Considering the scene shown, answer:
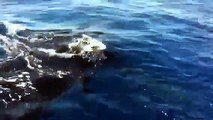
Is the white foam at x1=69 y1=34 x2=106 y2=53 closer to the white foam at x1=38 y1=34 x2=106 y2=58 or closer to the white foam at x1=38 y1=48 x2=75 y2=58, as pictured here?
the white foam at x1=38 y1=34 x2=106 y2=58

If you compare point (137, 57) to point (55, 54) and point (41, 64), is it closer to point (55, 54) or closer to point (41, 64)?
point (55, 54)

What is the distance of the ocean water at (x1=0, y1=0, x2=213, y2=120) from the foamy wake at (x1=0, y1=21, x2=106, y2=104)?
358 mm

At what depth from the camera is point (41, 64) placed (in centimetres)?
919

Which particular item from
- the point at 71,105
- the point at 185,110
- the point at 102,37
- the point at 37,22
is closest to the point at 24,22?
the point at 37,22

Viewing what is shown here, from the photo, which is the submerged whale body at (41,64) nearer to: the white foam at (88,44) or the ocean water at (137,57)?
the white foam at (88,44)

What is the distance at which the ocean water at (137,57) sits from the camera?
7789 millimetres

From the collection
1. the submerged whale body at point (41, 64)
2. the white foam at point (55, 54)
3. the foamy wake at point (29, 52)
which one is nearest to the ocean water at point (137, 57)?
the submerged whale body at point (41, 64)

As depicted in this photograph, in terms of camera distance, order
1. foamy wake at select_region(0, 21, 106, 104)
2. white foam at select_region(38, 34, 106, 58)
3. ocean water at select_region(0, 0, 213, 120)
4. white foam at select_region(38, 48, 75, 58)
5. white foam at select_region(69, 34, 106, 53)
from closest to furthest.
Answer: ocean water at select_region(0, 0, 213, 120), foamy wake at select_region(0, 21, 106, 104), white foam at select_region(38, 48, 75, 58), white foam at select_region(38, 34, 106, 58), white foam at select_region(69, 34, 106, 53)

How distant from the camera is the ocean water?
7.79m

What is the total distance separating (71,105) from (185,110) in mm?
2326

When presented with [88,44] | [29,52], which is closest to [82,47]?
[88,44]

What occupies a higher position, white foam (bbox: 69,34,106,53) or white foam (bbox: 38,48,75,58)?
white foam (bbox: 69,34,106,53)

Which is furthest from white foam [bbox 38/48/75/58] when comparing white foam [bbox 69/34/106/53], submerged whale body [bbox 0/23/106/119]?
white foam [bbox 69/34/106/53]

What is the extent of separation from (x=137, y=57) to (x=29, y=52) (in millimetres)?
2817
